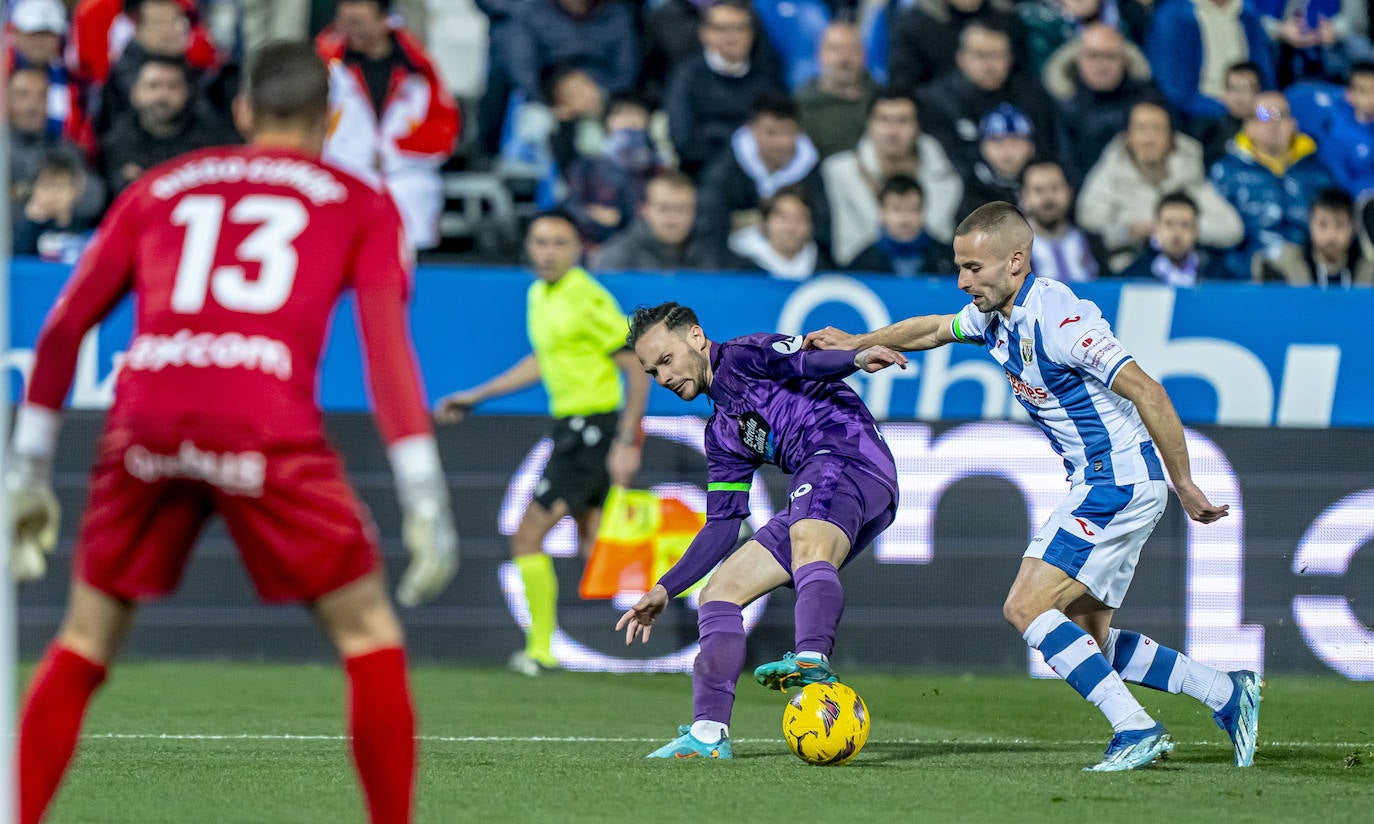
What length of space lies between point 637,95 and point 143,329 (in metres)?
8.76

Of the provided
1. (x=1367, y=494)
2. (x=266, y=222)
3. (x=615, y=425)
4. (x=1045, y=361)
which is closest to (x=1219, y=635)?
(x=1367, y=494)

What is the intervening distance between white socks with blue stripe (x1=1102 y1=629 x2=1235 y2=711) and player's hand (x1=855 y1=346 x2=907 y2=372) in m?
1.47

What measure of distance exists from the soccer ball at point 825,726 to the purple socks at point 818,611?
17 cm

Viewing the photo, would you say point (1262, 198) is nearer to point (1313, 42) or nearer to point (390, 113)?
point (1313, 42)

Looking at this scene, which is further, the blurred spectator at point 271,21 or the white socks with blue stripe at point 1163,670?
the blurred spectator at point 271,21

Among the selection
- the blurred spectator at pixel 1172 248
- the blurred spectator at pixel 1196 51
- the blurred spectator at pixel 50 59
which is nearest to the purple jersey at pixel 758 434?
the blurred spectator at pixel 1172 248

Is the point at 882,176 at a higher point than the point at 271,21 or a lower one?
lower

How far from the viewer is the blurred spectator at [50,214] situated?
11406 mm

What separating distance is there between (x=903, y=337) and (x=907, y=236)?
4.66 m

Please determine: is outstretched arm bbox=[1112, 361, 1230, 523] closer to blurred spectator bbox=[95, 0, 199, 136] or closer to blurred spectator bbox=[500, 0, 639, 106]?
blurred spectator bbox=[500, 0, 639, 106]

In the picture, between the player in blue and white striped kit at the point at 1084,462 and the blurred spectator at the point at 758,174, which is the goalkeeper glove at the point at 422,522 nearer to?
the player in blue and white striped kit at the point at 1084,462

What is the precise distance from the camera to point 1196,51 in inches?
581

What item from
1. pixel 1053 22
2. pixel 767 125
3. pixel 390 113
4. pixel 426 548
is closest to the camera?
pixel 426 548

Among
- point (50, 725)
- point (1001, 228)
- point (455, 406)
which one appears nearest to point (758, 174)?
point (455, 406)
